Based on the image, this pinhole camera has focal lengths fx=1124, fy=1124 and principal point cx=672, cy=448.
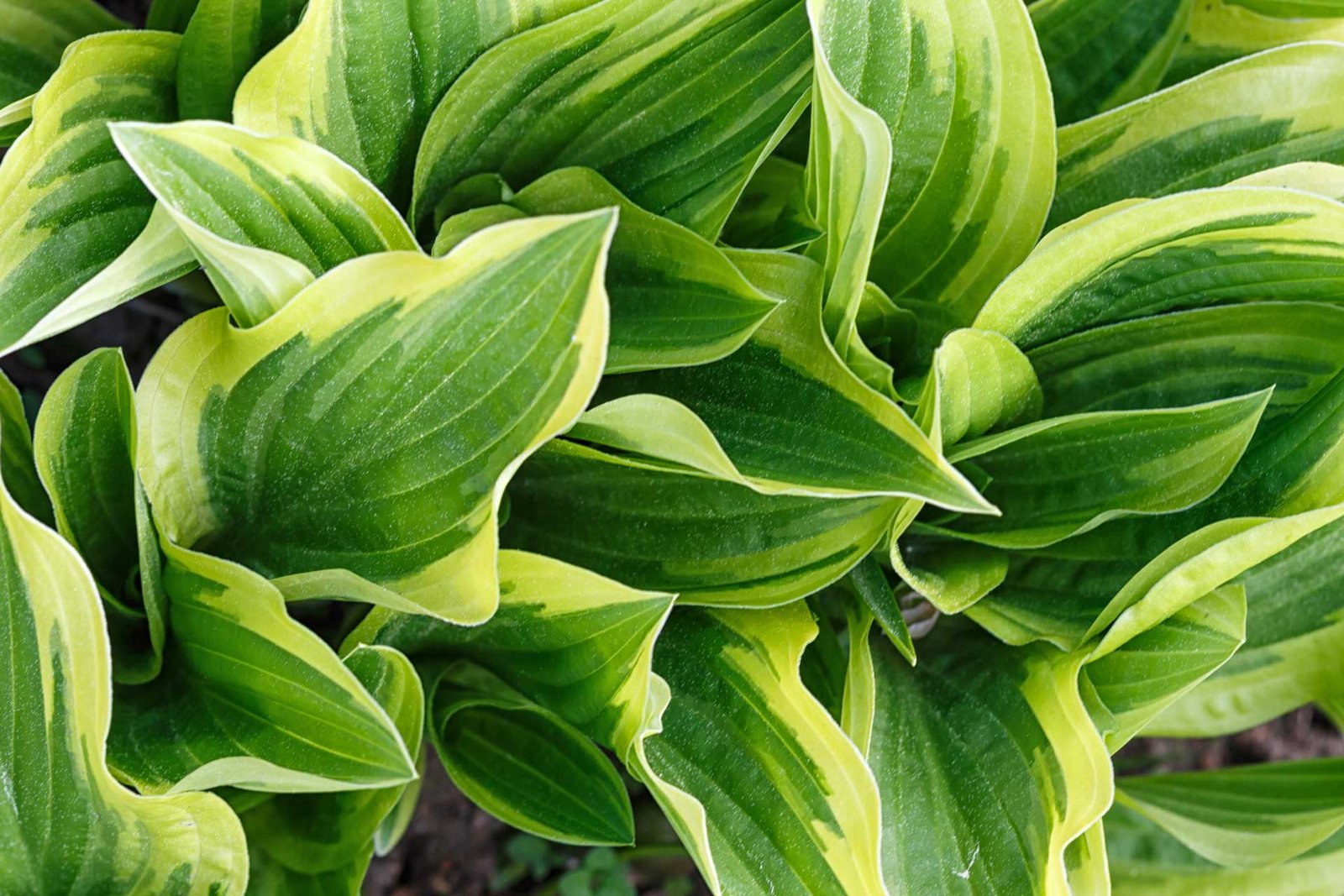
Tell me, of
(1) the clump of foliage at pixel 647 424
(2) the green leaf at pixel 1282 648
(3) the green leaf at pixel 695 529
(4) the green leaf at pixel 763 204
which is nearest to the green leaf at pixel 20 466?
(1) the clump of foliage at pixel 647 424

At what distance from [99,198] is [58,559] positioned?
0.20 meters

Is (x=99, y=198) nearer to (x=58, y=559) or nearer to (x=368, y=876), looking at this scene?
(x=58, y=559)

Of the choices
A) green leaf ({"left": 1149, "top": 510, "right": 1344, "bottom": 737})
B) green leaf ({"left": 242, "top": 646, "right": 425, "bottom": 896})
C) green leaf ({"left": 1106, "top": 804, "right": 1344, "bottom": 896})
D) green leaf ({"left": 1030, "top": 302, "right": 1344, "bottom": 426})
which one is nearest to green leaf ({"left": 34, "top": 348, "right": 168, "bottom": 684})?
green leaf ({"left": 242, "top": 646, "right": 425, "bottom": 896})

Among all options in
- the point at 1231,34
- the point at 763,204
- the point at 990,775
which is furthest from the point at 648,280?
the point at 1231,34

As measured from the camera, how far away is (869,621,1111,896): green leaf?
1.73 feet

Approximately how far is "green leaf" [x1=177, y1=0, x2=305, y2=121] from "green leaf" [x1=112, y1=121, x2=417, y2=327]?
13 cm

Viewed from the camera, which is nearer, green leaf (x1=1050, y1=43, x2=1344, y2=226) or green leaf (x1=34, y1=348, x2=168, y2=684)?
green leaf (x1=34, y1=348, x2=168, y2=684)

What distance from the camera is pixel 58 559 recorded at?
394mm

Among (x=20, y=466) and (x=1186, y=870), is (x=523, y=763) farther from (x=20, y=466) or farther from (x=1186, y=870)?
(x=1186, y=870)

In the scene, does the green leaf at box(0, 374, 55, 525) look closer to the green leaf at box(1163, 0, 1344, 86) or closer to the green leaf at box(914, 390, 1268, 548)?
the green leaf at box(914, 390, 1268, 548)

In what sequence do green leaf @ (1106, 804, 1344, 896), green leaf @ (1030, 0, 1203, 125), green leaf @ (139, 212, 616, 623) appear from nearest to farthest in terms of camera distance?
green leaf @ (139, 212, 616, 623), green leaf @ (1030, 0, 1203, 125), green leaf @ (1106, 804, 1344, 896)

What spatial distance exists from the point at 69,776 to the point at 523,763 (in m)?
0.24

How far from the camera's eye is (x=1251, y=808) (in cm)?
73

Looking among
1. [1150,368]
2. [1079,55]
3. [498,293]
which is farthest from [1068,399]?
[498,293]
